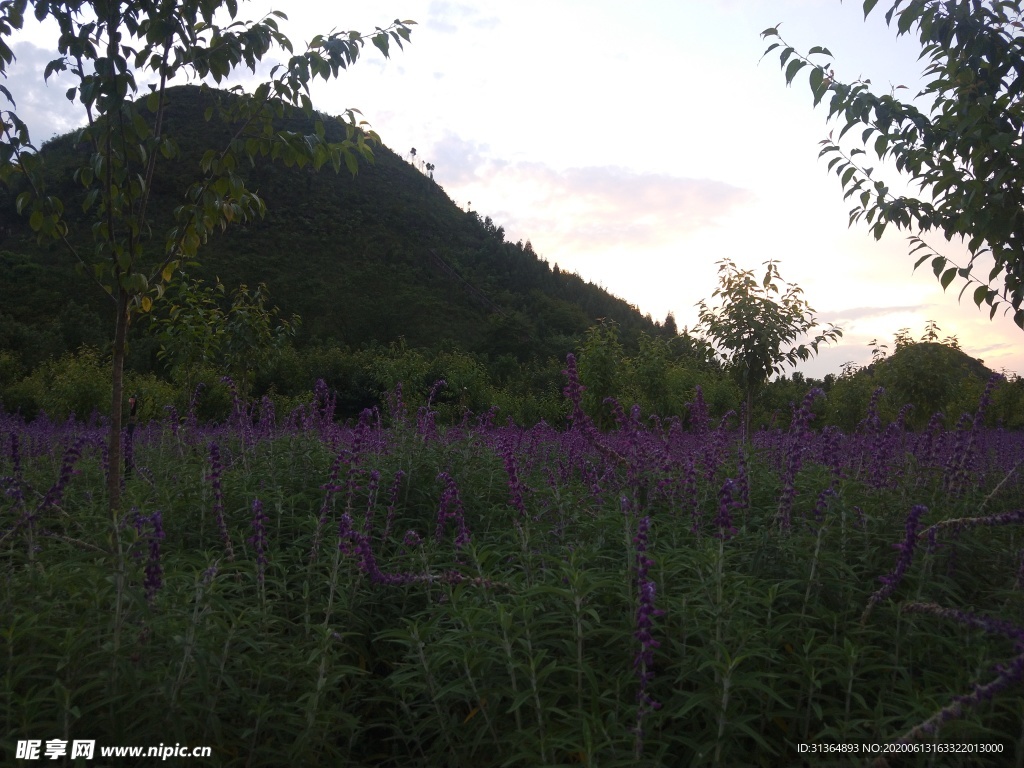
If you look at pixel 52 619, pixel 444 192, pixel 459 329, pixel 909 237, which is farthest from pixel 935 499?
pixel 444 192

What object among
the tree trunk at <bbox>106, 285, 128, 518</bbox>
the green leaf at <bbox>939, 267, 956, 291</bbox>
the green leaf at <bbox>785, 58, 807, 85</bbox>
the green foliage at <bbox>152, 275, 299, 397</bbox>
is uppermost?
the green leaf at <bbox>785, 58, 807, 85</bbox>

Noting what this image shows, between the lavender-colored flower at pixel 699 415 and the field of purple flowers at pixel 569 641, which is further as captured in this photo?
the lavender-colored flower at pixel 699 415

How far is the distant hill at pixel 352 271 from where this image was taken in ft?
153

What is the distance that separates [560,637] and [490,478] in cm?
303

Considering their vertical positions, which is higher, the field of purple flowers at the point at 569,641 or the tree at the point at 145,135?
the tree at the point at 145,135

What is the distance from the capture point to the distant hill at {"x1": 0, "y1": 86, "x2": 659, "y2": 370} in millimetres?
46500

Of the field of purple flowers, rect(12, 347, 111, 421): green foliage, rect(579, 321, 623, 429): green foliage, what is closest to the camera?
the field of purple flowers

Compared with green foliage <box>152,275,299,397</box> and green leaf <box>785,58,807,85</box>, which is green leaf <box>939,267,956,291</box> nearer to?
green leaf <box>785,58,807,85</box>

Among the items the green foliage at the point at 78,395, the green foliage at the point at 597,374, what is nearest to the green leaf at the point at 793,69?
the green foliage at the point at 597,374

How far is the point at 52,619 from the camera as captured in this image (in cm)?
323

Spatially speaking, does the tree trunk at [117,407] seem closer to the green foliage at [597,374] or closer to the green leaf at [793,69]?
the green leaf at [793,69]

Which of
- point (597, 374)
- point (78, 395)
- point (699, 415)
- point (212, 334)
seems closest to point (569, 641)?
point (699, 415)

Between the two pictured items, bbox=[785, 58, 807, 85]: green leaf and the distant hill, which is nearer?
bbox=[785, 58, 807, 85]: green leaf

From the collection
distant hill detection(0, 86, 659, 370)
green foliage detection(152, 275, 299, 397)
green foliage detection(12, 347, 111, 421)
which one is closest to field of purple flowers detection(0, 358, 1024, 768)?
green foliage detection(152, 275, 299, 397)
